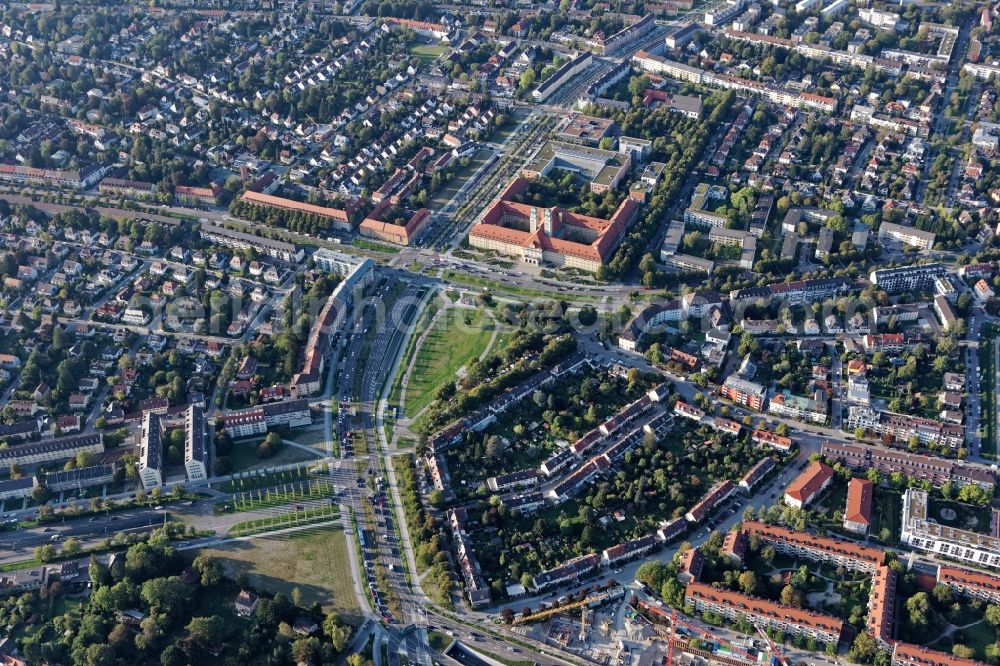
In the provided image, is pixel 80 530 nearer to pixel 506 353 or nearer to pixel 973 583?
pixel 506 353

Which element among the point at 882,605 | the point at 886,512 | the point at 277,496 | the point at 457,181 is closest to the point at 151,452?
the point at 277,496

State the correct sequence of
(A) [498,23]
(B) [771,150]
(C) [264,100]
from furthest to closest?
(A) [498,23] < (C) [264,100] < (B) [771,150]

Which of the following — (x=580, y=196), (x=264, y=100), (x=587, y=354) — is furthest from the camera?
(x=264, y=100)

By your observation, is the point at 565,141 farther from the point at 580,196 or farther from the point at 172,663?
the point at 172,663

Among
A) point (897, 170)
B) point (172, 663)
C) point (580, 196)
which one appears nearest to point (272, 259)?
point (580, 196)

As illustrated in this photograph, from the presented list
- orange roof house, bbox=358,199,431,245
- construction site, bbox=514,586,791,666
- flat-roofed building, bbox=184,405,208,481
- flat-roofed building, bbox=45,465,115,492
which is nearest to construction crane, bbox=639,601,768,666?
construction site, bbox=514,586,791,666

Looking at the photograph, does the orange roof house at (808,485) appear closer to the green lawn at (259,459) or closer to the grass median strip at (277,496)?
the grass median strip at (277,496)

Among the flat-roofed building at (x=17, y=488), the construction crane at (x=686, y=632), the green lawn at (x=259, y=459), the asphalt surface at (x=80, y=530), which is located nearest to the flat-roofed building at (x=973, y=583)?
the construction crane at (x=686, y=632)
